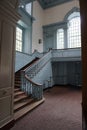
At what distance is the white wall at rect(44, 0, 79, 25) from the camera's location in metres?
12.5

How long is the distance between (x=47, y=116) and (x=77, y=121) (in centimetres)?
94

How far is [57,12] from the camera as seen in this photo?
42.9ft

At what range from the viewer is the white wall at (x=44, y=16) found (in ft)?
39.7

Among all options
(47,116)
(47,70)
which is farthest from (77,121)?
(47,70)

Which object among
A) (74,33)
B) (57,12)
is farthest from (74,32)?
(57,12)

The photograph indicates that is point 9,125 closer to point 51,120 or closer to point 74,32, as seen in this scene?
point 51,120

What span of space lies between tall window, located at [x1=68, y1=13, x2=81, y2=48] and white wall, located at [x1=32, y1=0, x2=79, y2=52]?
3.50 ft

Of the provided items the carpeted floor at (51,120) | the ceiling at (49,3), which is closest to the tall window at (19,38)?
the ceiling at (49,3)

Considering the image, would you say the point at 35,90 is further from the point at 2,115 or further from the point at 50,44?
the point at 50,44

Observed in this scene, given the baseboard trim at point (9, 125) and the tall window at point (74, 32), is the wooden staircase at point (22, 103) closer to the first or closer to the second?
the baseboard trim at point (9, 125)

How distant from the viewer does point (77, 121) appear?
11.9 ft

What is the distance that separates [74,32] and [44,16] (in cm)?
381

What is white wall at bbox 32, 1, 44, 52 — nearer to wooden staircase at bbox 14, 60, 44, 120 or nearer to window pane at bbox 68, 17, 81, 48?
window pane at bbox 68, 17, 81, 48

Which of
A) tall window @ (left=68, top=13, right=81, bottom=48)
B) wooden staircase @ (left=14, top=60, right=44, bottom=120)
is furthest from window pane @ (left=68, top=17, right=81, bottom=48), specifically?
wooden staircase @ (left=14, top=60, right=44, bottom=120)
